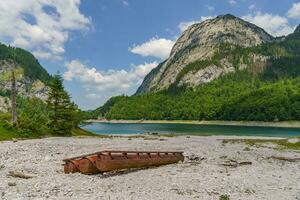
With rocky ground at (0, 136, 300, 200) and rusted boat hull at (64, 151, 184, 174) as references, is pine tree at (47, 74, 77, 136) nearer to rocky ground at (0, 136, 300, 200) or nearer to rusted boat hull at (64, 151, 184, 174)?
rocky ground at (0, 136, 300, 200)

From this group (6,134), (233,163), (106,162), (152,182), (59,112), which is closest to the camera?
(152,182)

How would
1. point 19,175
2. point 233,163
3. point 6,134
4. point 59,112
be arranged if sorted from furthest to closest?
1. point 59,112
2. point 6,134
3. point 233,163
4. point 19,175

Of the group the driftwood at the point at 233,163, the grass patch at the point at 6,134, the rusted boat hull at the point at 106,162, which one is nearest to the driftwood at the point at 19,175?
the rusted boat hull at the point at 106,162

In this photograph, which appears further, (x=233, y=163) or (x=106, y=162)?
(x=233, y=163)

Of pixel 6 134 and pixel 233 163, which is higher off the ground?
pixel 6 134

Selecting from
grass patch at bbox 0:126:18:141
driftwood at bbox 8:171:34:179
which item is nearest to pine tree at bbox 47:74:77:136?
grass patch at bbox 0:126:18:141

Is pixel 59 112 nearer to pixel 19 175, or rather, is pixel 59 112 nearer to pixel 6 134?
pixel 6 134

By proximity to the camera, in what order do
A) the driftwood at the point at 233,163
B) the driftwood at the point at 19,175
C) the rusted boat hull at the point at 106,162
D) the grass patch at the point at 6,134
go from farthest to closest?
1. the grass patch at the point at 6,134
2. the driftwood at the point at 233,163
3. the rusted boat hull at the point at 106,162
4. the driftwood at the point at 19,175

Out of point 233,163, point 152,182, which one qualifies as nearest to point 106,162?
point 152,182

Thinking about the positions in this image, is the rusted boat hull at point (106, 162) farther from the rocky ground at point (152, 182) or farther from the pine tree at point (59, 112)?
the pine tree at point (59, 112)

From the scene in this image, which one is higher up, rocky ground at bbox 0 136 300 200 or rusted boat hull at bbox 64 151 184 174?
rusted boat hull at bbox 64 151 184 174

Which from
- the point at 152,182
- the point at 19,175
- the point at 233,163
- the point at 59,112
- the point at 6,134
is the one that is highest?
the point at 59,112

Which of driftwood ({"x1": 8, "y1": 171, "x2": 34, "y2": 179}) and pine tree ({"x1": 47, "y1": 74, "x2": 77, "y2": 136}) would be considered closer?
driftwood ({"x1": 8, "y1": 171, "x2": 34, "y2": 179})

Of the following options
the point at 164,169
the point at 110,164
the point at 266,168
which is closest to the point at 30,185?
the point at 110,164
